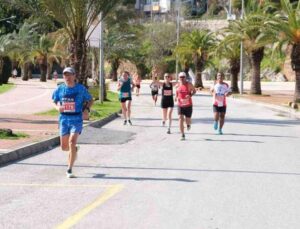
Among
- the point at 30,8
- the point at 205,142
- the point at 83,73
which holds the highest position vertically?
the point at 30,8

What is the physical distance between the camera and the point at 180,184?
9.76m

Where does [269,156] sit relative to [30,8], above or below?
below

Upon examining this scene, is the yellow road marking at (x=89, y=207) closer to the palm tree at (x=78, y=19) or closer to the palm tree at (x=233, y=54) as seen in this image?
the palm tree at (x=78, y=19)

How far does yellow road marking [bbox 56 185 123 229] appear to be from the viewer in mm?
7102

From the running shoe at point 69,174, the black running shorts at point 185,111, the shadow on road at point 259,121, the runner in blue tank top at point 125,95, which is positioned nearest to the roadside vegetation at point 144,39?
the runner in blue tank top at point 125,95

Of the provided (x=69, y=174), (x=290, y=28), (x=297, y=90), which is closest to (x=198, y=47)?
(x=297, y=90)

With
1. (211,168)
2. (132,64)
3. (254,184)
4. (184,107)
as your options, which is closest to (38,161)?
(211,168)

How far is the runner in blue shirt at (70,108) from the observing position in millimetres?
10570

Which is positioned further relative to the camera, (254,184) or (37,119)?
(37,119)

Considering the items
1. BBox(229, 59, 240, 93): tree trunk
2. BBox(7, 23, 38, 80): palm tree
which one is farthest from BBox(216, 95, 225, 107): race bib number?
BBox(7, 23, 38, 80): palm tree

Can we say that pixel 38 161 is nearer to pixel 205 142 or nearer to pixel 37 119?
pixel 205 142

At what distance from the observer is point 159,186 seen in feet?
31.4

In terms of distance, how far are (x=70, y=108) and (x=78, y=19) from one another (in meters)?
13.5

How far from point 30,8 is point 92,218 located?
1805 cm
